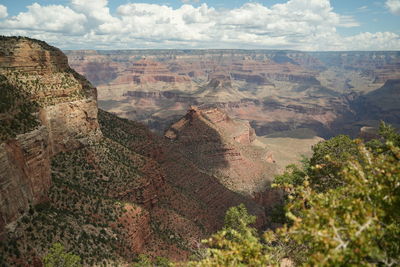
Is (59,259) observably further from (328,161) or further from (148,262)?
(328,161)

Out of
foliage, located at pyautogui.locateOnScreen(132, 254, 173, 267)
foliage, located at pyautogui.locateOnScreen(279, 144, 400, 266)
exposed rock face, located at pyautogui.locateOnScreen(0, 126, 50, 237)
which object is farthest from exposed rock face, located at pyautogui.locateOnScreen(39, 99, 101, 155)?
foliage, located at pyautogui.locateOnScreen(279, 144, 400, 266)

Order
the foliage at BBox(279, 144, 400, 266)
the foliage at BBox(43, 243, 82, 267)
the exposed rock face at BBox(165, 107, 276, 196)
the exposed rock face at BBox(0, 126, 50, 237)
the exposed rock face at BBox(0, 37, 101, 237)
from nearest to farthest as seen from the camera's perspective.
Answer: the foliage at BBox(279, 144, 400, 266) → the foliage at BBox(43, 243, 82, 267) → the exposed rock face at BBox(0, 126, 50, 237) → the exposed rock face at BBox(0, 37, 101, 237) → the exposed rock face at BBox(165, 107, 276, 196)

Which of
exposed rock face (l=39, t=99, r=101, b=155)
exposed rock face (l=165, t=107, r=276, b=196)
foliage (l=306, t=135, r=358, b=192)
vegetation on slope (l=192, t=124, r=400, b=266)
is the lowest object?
exposed rock face (l=165, t=107, r=276, b=196)

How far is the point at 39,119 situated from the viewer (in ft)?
113

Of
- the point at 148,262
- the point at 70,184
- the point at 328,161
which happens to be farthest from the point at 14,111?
the point at 328,161

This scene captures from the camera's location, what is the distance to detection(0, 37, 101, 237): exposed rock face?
27156 millimetres

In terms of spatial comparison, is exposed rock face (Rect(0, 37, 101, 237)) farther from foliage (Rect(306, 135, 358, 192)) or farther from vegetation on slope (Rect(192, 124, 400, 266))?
foliage (Rect(306, 135, 358, 192))

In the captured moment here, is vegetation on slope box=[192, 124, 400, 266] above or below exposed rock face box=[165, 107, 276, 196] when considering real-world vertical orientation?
above

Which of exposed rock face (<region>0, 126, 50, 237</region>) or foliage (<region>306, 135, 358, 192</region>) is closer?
exposed rock face (<region>0, 126, 50, 237</region>)

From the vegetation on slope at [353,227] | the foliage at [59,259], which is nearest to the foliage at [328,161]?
the vegetation on slope at [353,227]

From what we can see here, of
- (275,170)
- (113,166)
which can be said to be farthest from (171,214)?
(275,170)

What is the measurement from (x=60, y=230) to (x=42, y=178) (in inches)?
232

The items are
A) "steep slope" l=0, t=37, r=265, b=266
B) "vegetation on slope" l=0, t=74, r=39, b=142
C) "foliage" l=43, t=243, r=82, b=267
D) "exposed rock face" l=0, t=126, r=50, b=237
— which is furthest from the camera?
"vegetation on slope" l=0, t=74, r=39, b=142

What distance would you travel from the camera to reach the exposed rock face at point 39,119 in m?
27.2
